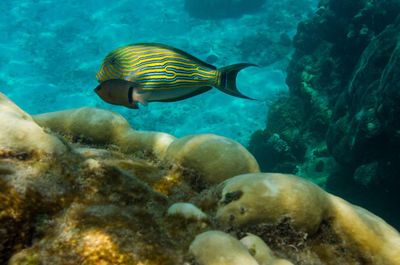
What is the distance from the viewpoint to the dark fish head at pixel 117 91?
250cm

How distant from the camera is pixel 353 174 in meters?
8.43

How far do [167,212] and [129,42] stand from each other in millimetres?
20723

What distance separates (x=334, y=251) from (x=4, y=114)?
2.65 metres

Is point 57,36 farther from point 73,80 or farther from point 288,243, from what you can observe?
point 288,243

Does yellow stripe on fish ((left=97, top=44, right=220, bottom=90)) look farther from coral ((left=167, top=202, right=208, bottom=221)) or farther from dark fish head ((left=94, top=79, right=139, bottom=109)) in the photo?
coral ((left=167, top=202, right=208, bottom=221))

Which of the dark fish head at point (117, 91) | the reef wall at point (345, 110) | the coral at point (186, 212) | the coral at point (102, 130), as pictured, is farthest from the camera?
the reef wall at point (345, 110)

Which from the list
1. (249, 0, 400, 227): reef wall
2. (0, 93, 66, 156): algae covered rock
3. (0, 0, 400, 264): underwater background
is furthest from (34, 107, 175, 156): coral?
(249, 0, 400, 227): reef wall

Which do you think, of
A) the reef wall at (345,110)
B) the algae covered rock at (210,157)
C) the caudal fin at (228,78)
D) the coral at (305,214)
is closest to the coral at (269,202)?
the coral at (305,214)

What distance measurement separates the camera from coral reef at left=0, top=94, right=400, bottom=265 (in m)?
1.73

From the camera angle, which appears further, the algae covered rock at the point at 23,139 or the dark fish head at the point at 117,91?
the dark fish head at the point at 117,91

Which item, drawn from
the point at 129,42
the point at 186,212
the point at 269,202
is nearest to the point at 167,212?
the point at 186,212

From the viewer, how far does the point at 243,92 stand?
1543cm

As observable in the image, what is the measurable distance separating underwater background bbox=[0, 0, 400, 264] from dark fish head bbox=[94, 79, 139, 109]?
18.7 inches

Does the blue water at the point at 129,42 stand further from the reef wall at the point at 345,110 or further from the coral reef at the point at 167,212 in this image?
the coral reef at the point at 167,212
